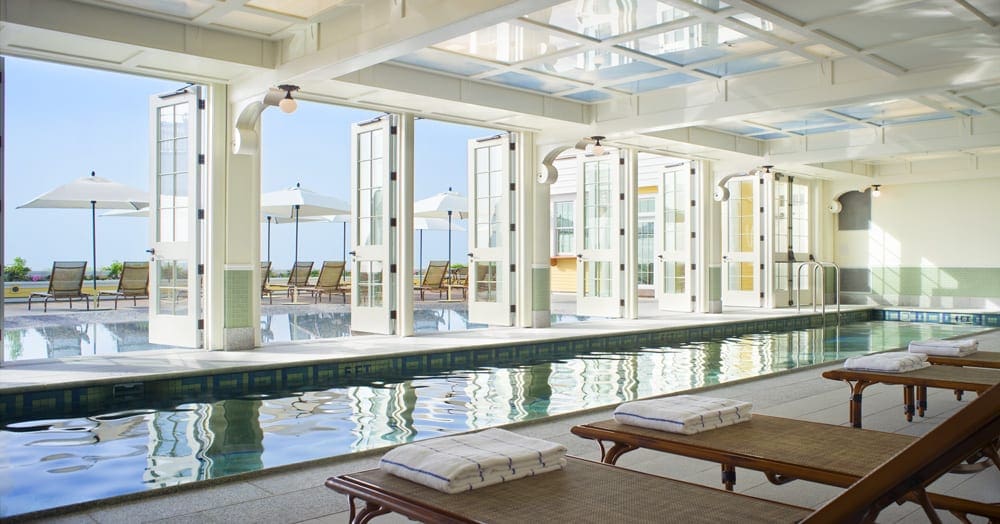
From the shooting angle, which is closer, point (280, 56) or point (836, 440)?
point (836, 440)

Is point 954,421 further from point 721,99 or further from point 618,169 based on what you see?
point 618,169

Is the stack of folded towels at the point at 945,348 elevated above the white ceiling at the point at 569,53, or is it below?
below

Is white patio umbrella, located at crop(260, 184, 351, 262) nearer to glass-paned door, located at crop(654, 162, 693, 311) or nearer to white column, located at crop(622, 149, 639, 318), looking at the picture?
white column, located at crop(622, 149, 639, 318)

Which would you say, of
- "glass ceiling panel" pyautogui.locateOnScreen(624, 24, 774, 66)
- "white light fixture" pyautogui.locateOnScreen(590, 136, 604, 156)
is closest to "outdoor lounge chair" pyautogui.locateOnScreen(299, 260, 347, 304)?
"white light fixture" pyautogui.locateOnScreen(590, 136, 604, 156)

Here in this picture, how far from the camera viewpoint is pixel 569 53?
24.8 feet

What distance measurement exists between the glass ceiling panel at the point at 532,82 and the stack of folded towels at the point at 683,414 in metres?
5.87

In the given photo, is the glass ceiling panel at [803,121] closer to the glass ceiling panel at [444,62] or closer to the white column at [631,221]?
the white column at [631,221]

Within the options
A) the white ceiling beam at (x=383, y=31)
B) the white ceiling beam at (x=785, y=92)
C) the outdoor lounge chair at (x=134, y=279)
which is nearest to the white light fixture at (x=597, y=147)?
the white ceiling beam at (x=785, y=92)

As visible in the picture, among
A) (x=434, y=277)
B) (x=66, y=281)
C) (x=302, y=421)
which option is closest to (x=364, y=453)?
(x=302, y=421)

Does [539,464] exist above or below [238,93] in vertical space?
below

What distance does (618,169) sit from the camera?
1253 cm

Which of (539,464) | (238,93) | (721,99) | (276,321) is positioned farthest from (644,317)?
(539,464)

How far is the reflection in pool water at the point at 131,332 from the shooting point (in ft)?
25.7

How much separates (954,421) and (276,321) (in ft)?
36.0
